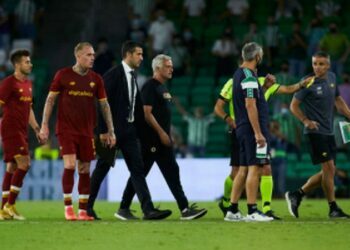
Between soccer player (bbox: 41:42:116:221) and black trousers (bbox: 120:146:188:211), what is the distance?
105cm

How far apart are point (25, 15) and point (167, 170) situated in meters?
16.6

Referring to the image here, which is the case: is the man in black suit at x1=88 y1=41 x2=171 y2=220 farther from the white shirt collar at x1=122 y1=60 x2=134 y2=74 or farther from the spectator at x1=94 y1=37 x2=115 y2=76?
the spectator at x1=94 y1=37 x2=115 y2=76

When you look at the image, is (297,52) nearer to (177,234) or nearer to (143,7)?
(143,7)

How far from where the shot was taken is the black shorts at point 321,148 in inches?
693

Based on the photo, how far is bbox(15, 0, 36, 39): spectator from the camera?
1296 inches

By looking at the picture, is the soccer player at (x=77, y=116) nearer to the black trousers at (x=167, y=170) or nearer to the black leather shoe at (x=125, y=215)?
the black leather shoe at (x=125, y=215)

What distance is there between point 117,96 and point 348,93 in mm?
11802

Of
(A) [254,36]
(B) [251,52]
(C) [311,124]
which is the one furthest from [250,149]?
(A) [254,36]

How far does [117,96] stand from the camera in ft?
56.3

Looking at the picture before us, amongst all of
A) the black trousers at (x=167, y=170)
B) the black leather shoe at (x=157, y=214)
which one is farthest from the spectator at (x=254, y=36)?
the black leather shoe at (x=157, y=214)

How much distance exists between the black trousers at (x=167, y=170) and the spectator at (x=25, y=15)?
620 inches

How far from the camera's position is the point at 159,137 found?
1748 cm

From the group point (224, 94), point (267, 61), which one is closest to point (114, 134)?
point (224, 94)

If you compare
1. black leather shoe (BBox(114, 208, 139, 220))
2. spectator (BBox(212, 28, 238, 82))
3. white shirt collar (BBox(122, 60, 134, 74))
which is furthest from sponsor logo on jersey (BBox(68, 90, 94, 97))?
spectator (BBox(212, 28, 238, 82))
